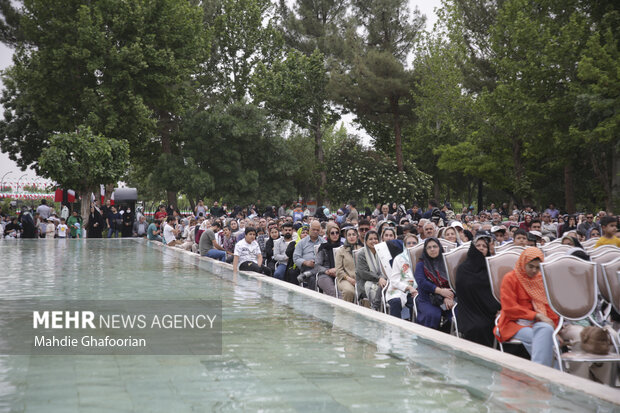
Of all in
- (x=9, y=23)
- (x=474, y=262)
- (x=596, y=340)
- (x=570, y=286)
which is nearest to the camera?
(x=596, y=340)

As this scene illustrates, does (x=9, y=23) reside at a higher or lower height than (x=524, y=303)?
higher

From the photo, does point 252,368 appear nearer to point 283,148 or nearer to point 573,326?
point 573,326

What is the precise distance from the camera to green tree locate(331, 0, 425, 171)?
44.0 meters

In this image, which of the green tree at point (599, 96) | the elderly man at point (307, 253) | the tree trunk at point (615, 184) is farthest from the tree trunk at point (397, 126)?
the elderly man at point (307, 253)

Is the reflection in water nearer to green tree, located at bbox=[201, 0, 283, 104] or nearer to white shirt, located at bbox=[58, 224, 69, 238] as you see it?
white shirt, located at bbox=[58, 224, 69, 238]

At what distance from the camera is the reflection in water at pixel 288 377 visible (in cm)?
446

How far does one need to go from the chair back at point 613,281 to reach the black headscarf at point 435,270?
180 cm

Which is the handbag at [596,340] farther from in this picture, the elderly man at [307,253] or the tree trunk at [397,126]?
the tree trunk at [397,126]

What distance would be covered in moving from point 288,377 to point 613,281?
381 cm

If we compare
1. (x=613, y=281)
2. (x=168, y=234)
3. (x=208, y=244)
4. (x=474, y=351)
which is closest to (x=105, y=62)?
(x=168, y=234)

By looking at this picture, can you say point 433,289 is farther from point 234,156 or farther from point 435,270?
point 234,156

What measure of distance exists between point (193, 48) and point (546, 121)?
20.8m

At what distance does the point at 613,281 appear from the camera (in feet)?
23.6

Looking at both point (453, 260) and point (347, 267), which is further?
point (347, 267)
